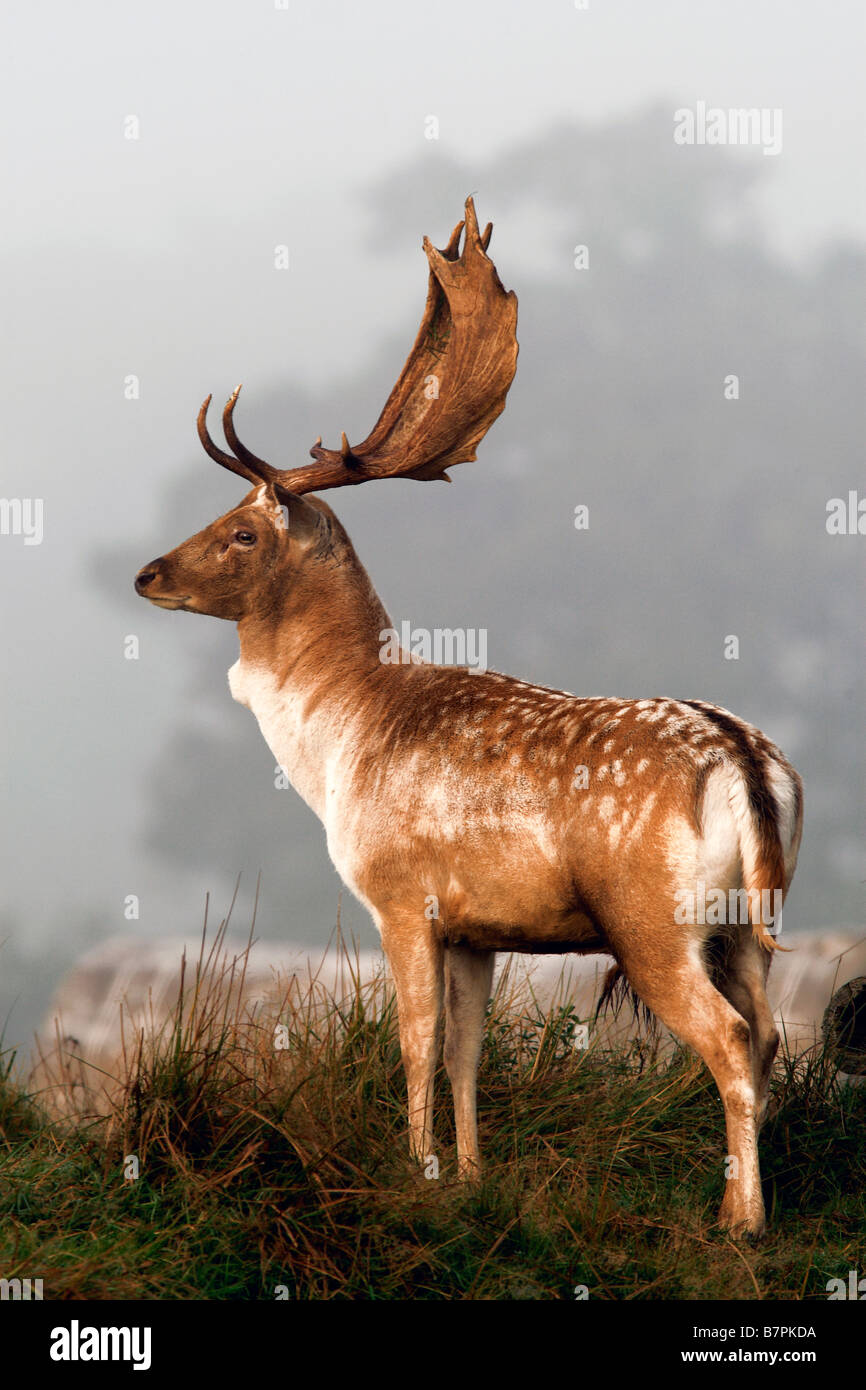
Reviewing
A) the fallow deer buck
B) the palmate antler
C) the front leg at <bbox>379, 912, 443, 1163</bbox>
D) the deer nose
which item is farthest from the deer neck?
the front leg at <bbox>379, 912, 443, 1163</bbox>

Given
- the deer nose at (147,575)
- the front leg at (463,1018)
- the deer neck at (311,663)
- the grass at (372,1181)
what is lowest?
the grass at (372,1181)

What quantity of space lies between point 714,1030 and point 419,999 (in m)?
1.44

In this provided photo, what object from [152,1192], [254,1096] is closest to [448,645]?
[254,1096]

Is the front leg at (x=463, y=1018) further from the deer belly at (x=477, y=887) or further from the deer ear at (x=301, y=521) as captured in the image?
the deer ear at (x=301, y=521)

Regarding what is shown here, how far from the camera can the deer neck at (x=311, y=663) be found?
7551mm

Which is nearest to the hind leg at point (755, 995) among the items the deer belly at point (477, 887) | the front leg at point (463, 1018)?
the deer belly at point (477, 887)

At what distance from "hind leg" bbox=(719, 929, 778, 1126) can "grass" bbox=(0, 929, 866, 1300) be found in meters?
0.72

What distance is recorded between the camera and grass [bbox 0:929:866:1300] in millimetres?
5523

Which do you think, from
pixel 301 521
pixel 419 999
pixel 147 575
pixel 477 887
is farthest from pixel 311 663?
pixel 419 999

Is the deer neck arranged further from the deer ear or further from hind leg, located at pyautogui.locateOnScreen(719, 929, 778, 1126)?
hind leg, located at pyautogui.locateOnScreen(719, 929, 778, 1126)
